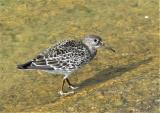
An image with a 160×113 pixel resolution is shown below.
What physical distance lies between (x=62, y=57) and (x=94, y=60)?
6.72 ft

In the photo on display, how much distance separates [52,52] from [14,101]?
60.1 inches

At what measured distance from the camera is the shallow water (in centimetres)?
1235

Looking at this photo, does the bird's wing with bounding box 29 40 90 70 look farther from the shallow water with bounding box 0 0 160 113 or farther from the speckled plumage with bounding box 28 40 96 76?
the shallow water with bounding box 0 0 160 113

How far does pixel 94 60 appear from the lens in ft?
50.5

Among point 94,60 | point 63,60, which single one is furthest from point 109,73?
point 63,60

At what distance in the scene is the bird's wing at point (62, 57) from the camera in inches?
529

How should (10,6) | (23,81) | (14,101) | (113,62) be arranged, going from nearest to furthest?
(14,101) → (23,81) → (113,62) → (10,6)

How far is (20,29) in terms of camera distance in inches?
687

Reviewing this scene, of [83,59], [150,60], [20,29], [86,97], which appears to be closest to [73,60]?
[83,59]

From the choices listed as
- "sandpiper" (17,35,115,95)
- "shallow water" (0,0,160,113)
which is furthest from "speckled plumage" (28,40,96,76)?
"shallow water" (0,0,160,113)

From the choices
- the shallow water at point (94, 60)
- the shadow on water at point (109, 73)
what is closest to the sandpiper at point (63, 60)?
the shadow on water at point (109, 73)

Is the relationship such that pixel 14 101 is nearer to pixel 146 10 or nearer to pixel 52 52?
pixel 52 52

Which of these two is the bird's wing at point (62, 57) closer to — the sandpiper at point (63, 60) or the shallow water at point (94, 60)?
the sandpiper at point (63, 60)

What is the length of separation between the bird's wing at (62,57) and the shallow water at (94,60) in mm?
716
